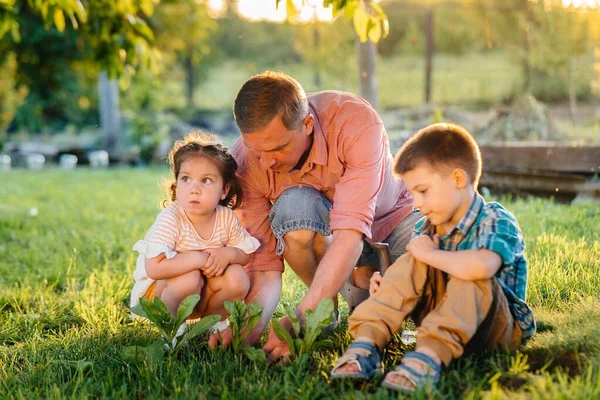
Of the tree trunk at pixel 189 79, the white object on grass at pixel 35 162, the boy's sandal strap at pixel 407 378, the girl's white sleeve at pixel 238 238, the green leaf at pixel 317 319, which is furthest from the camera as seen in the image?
the tree trunk at pixel 189 79

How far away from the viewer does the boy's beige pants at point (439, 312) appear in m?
2.09

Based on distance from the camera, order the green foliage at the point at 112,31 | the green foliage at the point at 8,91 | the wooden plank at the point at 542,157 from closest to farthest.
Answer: the green foliage at the point at 112,31 → the wooden plank at the point at 542,157 → the green foliage at the point at 8,91

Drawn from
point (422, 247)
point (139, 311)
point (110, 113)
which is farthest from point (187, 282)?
point (110, 113)

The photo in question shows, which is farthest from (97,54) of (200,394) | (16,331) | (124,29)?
(200,394)

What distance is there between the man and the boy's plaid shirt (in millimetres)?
425

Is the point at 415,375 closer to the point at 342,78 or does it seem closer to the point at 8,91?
the point at 342,78

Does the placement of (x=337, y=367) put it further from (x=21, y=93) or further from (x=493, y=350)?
(x=21, y=93)

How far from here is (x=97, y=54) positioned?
4676 millimetres

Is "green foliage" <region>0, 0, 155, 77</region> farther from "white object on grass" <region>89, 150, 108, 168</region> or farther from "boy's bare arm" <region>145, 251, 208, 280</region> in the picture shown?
Answer: "white object on grass" <region>89, 150, 108, 168</region>

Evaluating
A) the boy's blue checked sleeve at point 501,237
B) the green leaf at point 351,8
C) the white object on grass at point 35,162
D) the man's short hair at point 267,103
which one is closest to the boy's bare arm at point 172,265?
the man's short hair at point 267,103

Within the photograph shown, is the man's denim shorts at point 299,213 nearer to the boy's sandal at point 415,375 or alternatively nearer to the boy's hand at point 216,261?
the boy's hand at point 216,261

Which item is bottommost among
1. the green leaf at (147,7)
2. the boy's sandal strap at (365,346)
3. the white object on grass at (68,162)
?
the white object on grass at (68,162)

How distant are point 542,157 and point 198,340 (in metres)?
3.81

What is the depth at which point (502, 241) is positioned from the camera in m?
2.14
